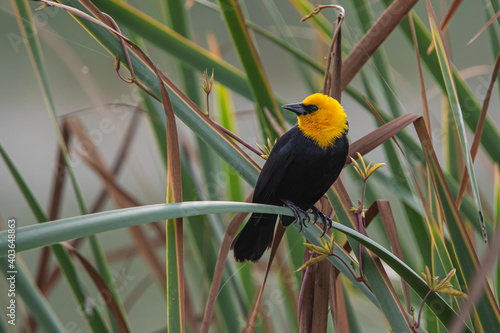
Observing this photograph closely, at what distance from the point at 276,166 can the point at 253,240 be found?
119mm

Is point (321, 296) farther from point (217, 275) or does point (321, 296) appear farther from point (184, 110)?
point (184, 110)

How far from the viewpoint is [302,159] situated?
749 mm

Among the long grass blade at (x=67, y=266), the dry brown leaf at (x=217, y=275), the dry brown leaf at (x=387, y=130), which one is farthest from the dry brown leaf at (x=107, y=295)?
the dry brown leaf at (x=387, y=130)

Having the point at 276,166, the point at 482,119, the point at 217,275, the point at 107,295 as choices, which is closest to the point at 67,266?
the point at 107,295

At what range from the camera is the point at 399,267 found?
460mm

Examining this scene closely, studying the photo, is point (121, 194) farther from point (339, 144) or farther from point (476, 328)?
point (476, 328)

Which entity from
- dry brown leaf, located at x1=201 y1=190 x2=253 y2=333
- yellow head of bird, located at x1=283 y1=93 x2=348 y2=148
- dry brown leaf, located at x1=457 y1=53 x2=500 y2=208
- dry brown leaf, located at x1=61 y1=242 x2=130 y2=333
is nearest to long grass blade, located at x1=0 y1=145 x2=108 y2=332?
dry brown leaf, located at x1=61 y1=242 x2=130 y2=333

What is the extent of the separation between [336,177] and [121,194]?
40cm

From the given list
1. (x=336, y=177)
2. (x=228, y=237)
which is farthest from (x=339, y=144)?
(x=228, y=237)

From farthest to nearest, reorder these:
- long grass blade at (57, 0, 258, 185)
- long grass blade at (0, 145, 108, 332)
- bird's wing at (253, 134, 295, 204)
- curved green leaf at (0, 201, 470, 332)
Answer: bird's wing at (253, 134, 295, 204)
long grass blade at (0, 145, 108, 332)
long grass blade at (57, 0, 258, 185)
curved green leaf at (0, 201, 470, 332)

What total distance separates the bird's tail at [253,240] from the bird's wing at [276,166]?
0.12 ft

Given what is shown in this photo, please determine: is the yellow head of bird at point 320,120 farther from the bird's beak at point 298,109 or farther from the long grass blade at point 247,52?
the long grass blade at point 247,52

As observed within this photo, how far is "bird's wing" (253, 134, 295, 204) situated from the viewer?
28.0 inches

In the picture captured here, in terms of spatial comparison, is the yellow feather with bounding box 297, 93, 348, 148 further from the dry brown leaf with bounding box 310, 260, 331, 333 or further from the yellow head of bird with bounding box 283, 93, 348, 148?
the dry brown leaf with bounding box 310, 260, 331, 333
